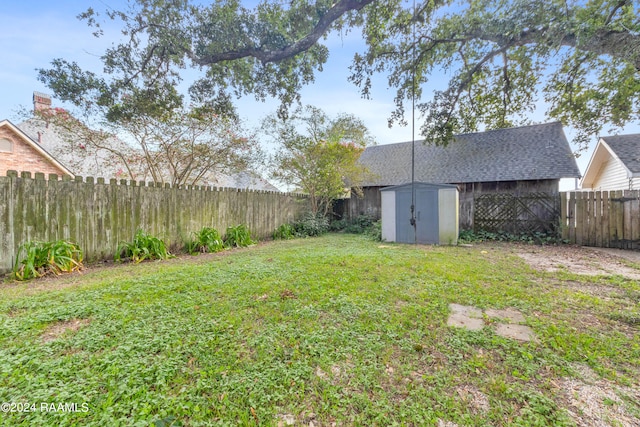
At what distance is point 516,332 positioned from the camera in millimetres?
2172

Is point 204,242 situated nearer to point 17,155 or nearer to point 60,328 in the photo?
point 60,328

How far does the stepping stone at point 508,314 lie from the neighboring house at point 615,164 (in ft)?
34.0

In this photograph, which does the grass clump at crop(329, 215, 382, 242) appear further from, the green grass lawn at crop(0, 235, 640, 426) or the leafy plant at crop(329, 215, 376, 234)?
the green grass lawn at crop(0, 235, 640, 426)

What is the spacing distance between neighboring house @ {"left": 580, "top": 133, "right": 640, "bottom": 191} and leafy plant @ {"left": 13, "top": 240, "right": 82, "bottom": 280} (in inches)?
594

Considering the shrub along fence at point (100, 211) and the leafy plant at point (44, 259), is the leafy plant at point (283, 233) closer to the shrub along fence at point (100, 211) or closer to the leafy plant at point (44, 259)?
the shrub along fence at point (100, 211)

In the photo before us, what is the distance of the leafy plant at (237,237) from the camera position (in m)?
6.89

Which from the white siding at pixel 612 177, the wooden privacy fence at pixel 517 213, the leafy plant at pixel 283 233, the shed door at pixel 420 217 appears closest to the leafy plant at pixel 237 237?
the leafy plant at pixel 283 233

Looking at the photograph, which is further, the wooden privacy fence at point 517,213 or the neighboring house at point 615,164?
the neighboring house at point 615,164

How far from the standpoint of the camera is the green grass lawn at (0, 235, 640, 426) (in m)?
1.32

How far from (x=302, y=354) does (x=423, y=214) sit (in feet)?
22.1

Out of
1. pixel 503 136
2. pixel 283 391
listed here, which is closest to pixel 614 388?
pixel 283 391

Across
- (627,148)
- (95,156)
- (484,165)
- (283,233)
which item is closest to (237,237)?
(283,233)

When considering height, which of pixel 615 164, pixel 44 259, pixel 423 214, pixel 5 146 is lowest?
pixel 44 259

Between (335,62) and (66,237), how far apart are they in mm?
6953
